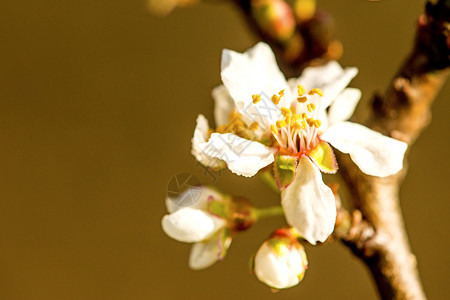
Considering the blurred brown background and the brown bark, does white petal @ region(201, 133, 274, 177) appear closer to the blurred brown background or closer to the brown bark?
the brown bark

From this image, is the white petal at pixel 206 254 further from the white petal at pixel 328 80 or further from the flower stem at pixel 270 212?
the white petal at pixel 328 80

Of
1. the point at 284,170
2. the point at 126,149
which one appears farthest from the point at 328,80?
the point at 126,149

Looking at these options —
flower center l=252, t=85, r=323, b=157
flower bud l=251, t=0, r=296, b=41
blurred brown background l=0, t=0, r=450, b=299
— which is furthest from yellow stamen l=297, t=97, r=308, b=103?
blurred brown background l=0, t=0, r=450, b=299

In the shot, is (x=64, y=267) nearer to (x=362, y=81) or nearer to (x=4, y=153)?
(x=4, y=153)

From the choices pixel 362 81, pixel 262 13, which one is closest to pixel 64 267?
pixel 362 81

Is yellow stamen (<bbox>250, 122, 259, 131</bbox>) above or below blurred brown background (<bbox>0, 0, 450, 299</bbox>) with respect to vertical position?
above

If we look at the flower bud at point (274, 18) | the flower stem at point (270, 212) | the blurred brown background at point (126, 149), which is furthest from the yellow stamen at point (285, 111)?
the blurred brown background at point (126, 149)
